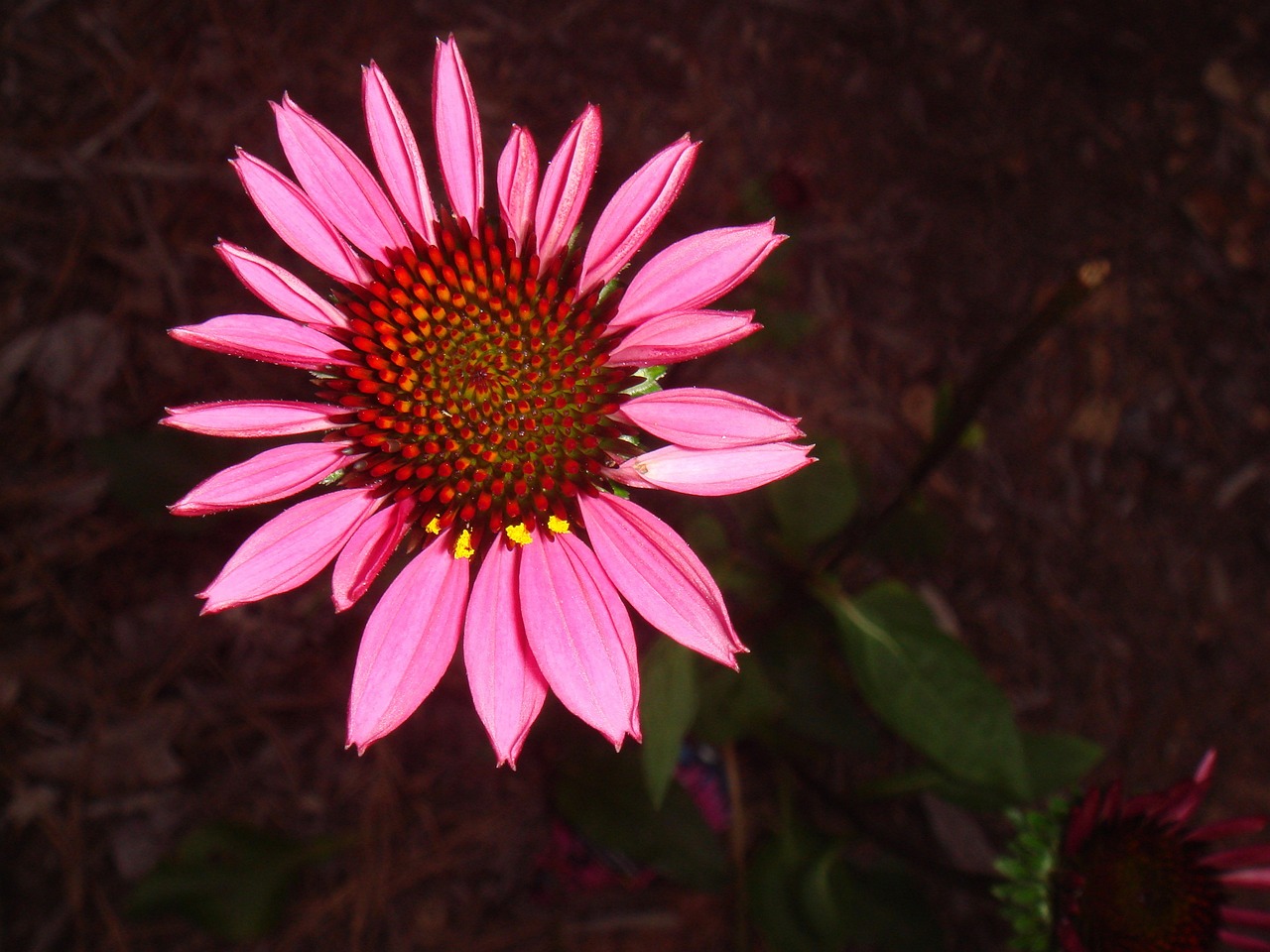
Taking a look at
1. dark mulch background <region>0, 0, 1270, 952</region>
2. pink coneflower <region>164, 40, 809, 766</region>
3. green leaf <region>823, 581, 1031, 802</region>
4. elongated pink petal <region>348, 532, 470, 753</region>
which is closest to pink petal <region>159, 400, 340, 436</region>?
pink coneflower <region>164, 40, 809, 766</region>

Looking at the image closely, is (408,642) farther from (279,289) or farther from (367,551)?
(279,289)

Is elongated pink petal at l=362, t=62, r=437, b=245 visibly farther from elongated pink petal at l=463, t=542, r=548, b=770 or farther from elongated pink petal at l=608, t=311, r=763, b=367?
elongated pink petal at l=463, t=542, r=548, b=770

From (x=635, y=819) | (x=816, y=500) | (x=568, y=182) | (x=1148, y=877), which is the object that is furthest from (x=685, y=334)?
(x=635, y=819)

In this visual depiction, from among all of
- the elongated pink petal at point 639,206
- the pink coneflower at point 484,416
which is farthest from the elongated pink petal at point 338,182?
the elongated pink petal at point 639,206

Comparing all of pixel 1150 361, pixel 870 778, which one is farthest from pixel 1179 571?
pixel 870 778

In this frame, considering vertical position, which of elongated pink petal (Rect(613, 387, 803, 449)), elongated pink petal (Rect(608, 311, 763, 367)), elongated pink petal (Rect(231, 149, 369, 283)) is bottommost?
elongated pink petal (Rect(613, 387, 803, 449))

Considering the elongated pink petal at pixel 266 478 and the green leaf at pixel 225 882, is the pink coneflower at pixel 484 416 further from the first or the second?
the green leaf at pixel 225 882

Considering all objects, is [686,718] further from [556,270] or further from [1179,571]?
[1179,571]
